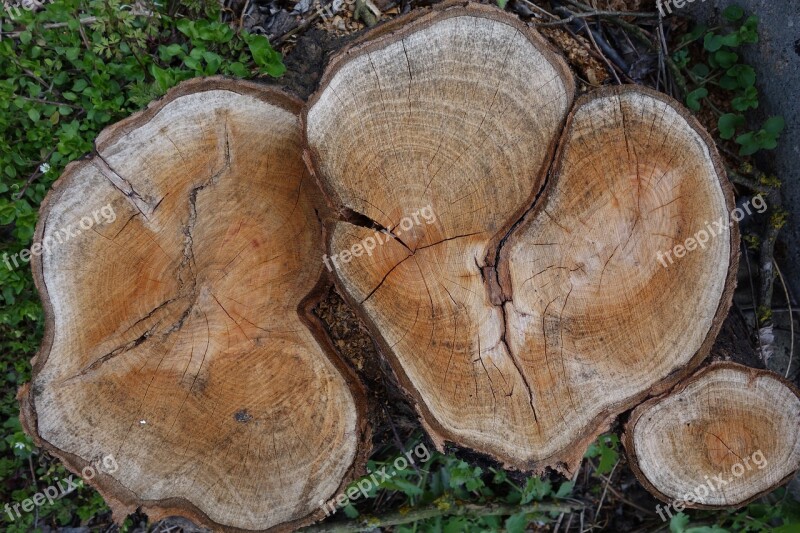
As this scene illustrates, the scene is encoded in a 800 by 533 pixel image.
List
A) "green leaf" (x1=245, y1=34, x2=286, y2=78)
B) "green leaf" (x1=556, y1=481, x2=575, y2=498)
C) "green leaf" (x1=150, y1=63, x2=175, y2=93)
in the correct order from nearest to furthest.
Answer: "green leaf" (x1=245, y1=34, x2=286, y2=78) < "green leaf" (x1=150, y1=63, x2=175, y2=93) < "green leaf" (x1=556, y1=481, x2=575, y2=498)

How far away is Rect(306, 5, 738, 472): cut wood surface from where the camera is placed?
194cm

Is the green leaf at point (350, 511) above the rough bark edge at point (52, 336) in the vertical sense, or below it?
below

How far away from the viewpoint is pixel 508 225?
1983 millimetres

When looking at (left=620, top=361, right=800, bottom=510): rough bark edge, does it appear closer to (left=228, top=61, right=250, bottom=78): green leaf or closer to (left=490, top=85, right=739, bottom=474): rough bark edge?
(left=490, top=85, right=739, bottom=474): rough bark edge

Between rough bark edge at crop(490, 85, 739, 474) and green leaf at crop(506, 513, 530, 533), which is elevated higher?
rough bark edge at crop(490, 85, 739, 474)

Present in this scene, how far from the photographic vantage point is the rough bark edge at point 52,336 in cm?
212

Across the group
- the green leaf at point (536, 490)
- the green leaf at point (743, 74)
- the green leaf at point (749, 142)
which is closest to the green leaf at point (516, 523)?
the green leaf at point (536, 490)

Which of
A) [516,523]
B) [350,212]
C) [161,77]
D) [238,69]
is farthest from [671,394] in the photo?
[161,77]

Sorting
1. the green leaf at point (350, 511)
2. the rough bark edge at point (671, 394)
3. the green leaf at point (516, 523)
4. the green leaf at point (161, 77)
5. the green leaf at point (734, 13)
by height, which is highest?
the green leaf at point (161, 77)

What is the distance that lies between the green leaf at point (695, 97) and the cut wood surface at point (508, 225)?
0.89 m

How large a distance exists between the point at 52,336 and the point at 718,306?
2.44 metres

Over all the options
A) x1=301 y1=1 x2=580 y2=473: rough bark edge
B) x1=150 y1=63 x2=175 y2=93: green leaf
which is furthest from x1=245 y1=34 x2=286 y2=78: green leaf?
x1=301 y1=1 x2=580 y2=473: rough bark edge

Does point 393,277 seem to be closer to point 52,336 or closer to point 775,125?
point 52,336

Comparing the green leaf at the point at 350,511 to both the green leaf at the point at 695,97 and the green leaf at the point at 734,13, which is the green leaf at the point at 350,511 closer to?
the green leaf at the point at 695,97
